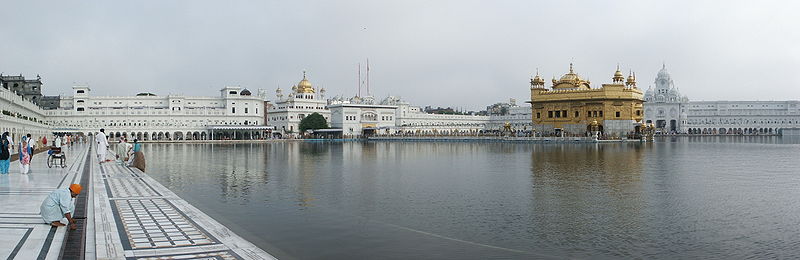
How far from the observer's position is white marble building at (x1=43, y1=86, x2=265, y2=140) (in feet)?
260

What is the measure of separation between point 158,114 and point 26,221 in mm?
78756

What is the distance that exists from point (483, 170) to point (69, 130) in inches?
2603

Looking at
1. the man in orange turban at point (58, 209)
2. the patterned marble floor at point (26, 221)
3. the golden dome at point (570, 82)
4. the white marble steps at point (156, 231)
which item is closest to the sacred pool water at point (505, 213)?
the white marble steps at point (156, 231)

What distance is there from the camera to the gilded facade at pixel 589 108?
6381cm

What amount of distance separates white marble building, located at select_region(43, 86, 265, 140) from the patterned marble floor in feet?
225

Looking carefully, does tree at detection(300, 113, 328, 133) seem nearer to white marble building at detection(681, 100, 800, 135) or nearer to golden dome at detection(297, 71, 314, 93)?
golden dome at detection(297, 71, 314, 93)

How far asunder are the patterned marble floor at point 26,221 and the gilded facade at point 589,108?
57.4 meters

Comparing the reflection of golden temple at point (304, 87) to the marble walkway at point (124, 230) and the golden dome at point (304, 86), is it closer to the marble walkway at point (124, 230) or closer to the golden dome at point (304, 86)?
the golden dome at point (304, 86)

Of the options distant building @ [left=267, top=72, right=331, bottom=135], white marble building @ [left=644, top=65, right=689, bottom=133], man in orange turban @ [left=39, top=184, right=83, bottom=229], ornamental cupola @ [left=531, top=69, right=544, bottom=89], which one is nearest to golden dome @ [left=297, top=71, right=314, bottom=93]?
distant building @ [left=267, top=72, right=331, bottom=135]

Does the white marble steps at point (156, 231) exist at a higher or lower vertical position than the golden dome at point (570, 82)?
lower

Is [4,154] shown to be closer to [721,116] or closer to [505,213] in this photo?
[505,213]

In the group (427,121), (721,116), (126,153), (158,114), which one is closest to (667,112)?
(721,116)

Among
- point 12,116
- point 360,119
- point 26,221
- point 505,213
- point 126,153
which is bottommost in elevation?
point 505,213

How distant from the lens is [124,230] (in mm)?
8781
